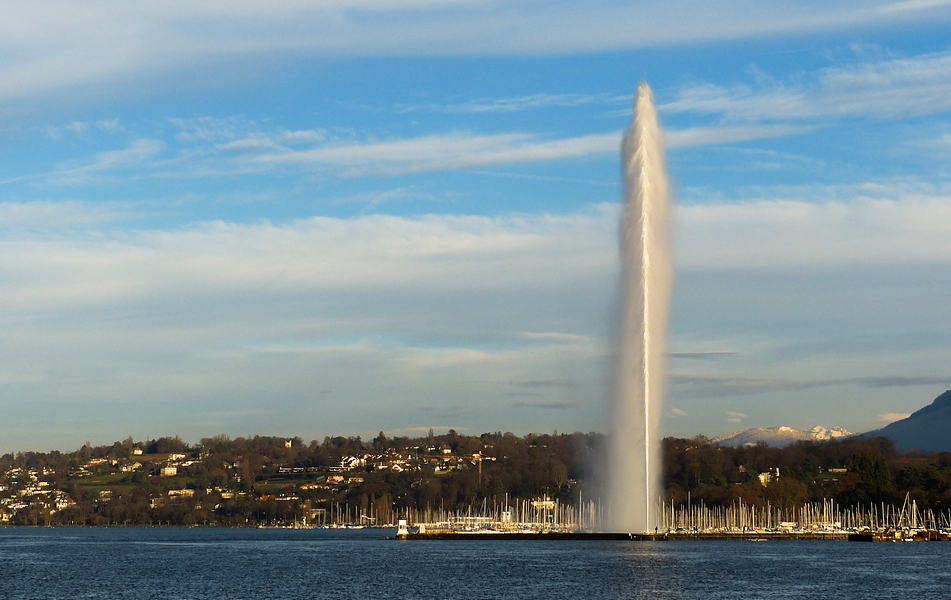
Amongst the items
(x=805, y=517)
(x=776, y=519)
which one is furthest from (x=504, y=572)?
(x=805, y=517)

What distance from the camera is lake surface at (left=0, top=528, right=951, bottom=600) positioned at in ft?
226

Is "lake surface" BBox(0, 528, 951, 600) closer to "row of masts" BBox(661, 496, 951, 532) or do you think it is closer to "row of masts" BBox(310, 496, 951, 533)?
"row of masts" BBox(310, 496, 951, 533)

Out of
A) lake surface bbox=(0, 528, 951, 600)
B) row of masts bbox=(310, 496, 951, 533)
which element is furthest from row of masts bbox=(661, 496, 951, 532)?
lake surface bbox=(0, 528, 951, 600)

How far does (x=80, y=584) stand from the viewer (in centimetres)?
7925

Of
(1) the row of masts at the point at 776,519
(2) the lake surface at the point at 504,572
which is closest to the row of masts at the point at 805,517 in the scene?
(1) the row of masts at the point at 776,519

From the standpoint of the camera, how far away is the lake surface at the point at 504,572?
68812 mm

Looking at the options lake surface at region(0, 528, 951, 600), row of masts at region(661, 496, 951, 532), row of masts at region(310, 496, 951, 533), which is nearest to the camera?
lake surface at region(0, 528, 951, 600)

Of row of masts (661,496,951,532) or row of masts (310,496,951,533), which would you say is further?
row of masts (661,496,951,532)

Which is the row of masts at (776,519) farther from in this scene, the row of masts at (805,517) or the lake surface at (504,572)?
the lake surface at (504,572)

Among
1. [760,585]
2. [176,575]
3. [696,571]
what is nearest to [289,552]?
[176,575]

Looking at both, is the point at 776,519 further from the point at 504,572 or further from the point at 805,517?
the point at 504,572

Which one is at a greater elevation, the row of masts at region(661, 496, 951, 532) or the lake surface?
the row of masts at region(661, 496, 951, 532)

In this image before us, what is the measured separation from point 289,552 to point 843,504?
78.7 metres

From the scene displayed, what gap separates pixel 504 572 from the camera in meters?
83.1
